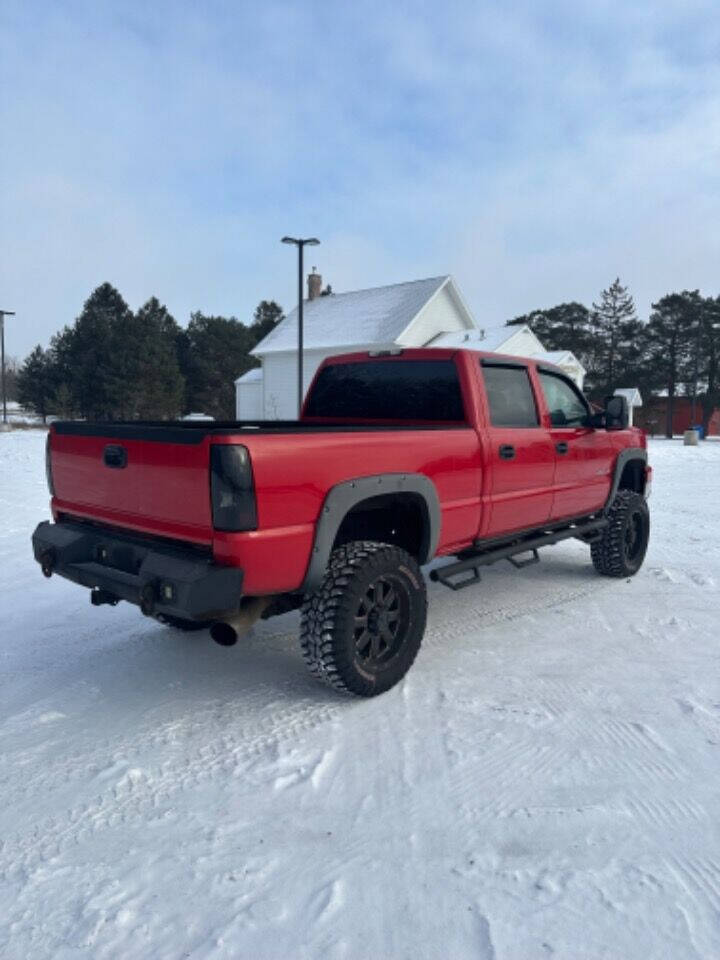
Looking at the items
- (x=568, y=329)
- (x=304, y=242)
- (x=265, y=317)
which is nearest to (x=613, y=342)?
(x=568, y=329)

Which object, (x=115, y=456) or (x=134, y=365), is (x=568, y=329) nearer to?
(x=134, y=365)

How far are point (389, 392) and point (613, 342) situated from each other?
61888 millimetres

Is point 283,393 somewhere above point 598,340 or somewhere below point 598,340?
below

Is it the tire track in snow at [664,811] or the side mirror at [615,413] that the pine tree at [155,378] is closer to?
the side mirror at [615,413]

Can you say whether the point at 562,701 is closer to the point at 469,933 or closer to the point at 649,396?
the point at 469,933

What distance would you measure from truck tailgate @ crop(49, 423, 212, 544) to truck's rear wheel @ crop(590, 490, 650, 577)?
401cm

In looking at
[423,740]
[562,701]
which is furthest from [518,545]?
[423,740]

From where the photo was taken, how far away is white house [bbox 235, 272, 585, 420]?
1142 inches

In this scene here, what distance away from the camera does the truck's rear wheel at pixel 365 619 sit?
3273 mm

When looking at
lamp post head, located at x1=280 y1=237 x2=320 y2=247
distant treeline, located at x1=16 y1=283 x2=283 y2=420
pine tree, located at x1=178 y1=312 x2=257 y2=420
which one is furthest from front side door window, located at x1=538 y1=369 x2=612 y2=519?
pine tree, located at x1=178 y1=312 x2=257 y2=420

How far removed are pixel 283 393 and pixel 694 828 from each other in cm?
3110

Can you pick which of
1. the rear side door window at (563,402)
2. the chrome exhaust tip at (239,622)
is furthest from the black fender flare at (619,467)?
the chrome exhaust tip at (239,622)

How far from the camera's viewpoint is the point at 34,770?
2834mm

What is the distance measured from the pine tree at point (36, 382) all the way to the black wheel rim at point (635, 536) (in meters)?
51.2
